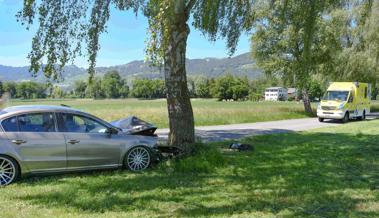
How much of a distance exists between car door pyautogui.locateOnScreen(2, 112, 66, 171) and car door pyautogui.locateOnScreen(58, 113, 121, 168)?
0.55ft

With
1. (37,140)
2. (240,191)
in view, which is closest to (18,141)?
(37,140)

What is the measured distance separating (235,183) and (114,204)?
8.72 feet

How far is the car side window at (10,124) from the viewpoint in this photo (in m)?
8.41

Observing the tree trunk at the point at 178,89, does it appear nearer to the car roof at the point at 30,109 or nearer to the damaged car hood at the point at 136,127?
the damaged car hood at the point at 136,127

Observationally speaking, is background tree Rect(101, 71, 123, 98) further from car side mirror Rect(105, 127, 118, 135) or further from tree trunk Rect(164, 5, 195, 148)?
car side mirror Rect(105, 127, 118, 135)

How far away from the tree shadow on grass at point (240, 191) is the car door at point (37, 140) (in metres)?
0.47

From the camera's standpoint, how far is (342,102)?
30.2 metres

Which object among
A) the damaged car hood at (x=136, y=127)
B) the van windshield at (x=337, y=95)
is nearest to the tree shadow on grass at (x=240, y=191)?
the damaged car hood at (x=136, y=127)

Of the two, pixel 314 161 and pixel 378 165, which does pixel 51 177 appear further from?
pixel 378 165

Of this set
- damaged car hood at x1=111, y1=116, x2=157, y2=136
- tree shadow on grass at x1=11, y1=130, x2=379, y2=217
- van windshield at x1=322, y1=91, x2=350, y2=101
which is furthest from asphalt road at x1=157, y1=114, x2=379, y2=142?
tree shadow on grass at x1=11, y1=130, x2=379, y2=217

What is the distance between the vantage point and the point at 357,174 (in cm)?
934

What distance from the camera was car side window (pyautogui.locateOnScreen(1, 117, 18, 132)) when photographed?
27.6ft

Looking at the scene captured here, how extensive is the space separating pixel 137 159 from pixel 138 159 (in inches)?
0.9

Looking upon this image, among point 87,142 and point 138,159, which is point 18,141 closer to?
point 87,142
